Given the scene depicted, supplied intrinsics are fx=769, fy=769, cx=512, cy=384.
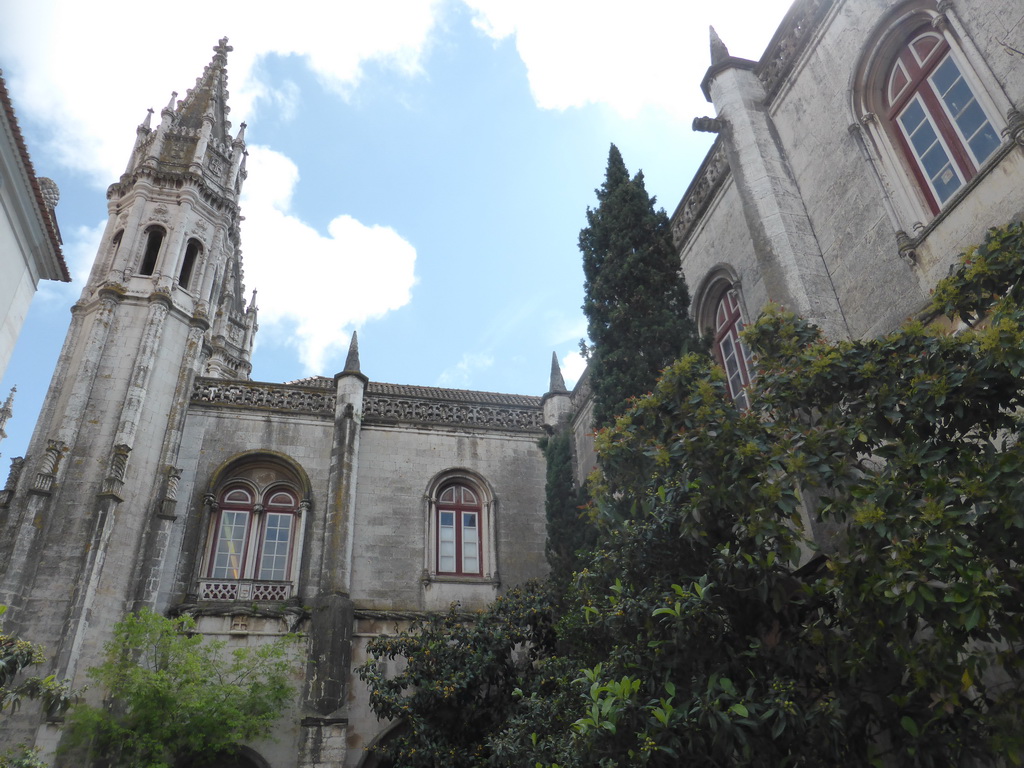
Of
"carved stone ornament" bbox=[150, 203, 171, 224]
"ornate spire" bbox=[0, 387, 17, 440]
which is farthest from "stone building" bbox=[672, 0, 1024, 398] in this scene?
"ornate spire" bbox=[0, 387, 17, 440]

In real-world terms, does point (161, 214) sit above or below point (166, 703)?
above

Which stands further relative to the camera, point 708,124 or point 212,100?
point 212,100

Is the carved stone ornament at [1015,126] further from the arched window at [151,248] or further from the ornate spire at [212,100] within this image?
the ornate spire at [212,100]

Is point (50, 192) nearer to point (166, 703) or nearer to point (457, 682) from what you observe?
point (166, 703)

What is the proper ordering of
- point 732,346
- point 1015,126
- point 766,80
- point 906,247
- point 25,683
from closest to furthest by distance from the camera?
point 1015,126, point 906,247, point 25,683, point 766,80, point 732,346

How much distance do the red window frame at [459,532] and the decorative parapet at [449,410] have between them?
1.71 metres

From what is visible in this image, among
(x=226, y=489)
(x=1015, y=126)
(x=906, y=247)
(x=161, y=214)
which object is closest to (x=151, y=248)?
(x=161, y=214)

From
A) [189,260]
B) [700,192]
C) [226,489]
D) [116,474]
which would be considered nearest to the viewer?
[700,192]

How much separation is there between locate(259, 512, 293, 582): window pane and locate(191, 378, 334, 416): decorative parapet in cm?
255

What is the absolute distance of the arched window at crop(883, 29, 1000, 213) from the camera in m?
8.66

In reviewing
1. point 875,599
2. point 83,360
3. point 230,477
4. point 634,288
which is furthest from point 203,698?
point 875,599

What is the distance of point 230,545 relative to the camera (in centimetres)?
1619

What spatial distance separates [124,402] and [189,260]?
16.3ft

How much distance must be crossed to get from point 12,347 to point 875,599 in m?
11.3
